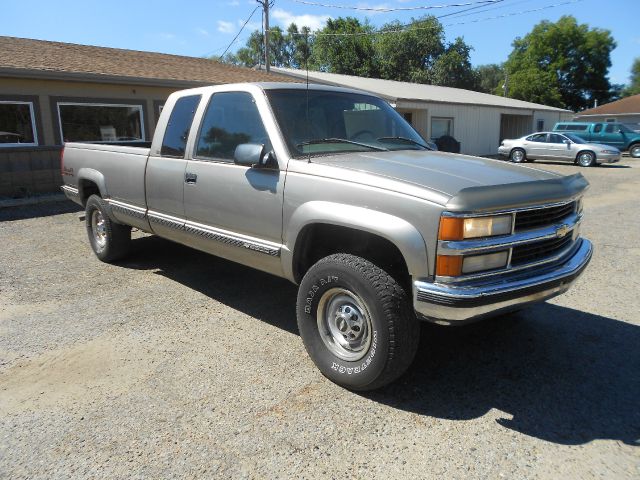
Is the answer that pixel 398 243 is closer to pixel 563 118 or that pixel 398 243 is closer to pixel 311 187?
pixel 311 187

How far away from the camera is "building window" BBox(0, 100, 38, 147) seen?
11695 millimetres

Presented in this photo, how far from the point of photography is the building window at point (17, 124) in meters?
11.7

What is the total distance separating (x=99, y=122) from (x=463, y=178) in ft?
41.4

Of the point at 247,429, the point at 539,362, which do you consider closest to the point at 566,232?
the point at 539,362

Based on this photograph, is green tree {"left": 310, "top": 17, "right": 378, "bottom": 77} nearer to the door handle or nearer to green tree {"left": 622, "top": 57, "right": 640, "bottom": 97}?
the door handle

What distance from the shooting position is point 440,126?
24.2 meters

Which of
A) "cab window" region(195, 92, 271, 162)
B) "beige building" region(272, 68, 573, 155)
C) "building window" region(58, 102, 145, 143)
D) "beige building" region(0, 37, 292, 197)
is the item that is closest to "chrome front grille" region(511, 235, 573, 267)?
"cab window" region(195, 92, 271, 162)

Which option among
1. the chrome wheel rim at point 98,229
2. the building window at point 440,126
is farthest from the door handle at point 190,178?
the building window at point 440,126

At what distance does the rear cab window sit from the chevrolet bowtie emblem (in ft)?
10.5

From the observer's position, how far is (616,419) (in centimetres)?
292

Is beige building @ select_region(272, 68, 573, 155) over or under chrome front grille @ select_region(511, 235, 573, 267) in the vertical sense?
over

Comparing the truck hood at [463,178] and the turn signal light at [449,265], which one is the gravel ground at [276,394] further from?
the truck hood at [463,178]

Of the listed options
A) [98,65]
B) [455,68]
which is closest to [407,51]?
[455,68]

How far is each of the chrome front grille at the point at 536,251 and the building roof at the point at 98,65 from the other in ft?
39.4
